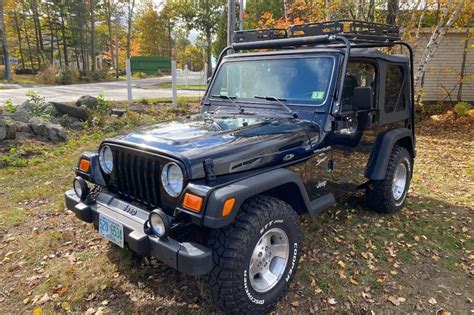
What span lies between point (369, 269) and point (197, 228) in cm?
184

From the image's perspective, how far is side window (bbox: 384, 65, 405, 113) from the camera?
13.8ft

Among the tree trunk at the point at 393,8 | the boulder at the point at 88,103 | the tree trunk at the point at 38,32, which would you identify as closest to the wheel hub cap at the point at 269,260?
the boulder at the point at 88,103

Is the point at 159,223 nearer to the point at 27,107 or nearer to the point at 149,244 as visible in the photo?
the point at 149,244

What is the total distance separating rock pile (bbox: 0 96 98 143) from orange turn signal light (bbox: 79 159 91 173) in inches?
196

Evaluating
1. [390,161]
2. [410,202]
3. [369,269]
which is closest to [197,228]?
[369,269]

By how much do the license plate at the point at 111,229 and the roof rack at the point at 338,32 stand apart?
105 inches

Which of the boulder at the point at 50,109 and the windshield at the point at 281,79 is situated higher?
the windshield at the point at 281,79

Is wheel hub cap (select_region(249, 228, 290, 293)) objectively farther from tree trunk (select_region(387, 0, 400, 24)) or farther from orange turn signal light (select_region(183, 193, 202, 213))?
tree trunk (select_region(387, 0, 400, 24))

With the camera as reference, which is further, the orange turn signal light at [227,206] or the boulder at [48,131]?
the boulder at [48,131]

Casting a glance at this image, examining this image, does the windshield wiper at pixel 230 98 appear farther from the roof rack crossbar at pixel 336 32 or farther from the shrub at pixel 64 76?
the shrub at pixel 64 76

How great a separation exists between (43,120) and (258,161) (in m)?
7.05

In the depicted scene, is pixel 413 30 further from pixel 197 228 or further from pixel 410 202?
pixel 197 228

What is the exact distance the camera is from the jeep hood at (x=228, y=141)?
261 cm

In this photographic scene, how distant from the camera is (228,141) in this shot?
283cm
